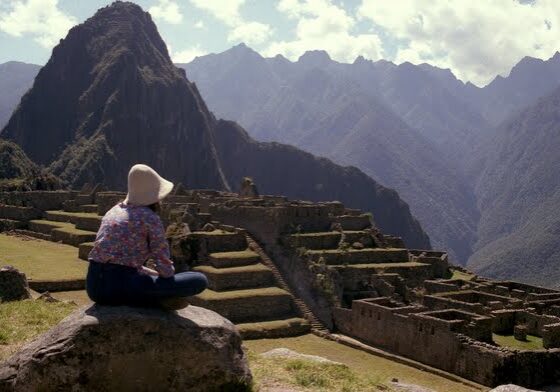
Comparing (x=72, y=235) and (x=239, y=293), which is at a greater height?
(x=72, y=235)

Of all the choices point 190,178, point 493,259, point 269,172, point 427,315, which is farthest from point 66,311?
point 269,172

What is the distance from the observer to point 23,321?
→ 11.1 meters

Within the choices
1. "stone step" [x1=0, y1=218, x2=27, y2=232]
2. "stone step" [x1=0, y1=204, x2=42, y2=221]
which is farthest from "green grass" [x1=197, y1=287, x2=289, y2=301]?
"stone step" [x1=0, y1=204, x2=42, y2=221]

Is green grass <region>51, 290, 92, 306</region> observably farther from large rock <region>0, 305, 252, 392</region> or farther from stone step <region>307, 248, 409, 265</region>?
large rock <region>0, 305, 252, 392</region>

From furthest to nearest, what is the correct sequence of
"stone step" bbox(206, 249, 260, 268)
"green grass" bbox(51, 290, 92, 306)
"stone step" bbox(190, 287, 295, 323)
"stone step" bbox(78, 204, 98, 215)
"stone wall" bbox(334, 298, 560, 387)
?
1. "stone step" bbox(78, 204, 98, 215)
2. "stone step" bbox(206, 249, 260, 268)
3. "stone step" bbox(190, 287, 295, 323)
4. "green grass" bbox(51, 290, 92, 306)
5. "stone wall" bbox(334, 298, 560, 387)

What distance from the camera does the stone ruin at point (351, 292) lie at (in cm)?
2519

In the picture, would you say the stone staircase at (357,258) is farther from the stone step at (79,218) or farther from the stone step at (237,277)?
the stone step at (79,218)

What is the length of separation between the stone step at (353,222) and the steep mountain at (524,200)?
44365mm

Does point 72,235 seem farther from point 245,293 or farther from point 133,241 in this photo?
point 133,241

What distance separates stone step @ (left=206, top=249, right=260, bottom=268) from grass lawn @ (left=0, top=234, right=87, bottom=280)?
605 cm

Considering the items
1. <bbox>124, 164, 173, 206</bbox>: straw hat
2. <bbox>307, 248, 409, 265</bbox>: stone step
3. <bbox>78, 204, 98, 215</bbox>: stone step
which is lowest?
<bbox>307, 248, 409, 265</bbox>: stone step

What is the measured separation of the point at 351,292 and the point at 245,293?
6330 mm

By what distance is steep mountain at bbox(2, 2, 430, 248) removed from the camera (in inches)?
5738

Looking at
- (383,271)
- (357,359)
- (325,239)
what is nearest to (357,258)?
(383,271)
